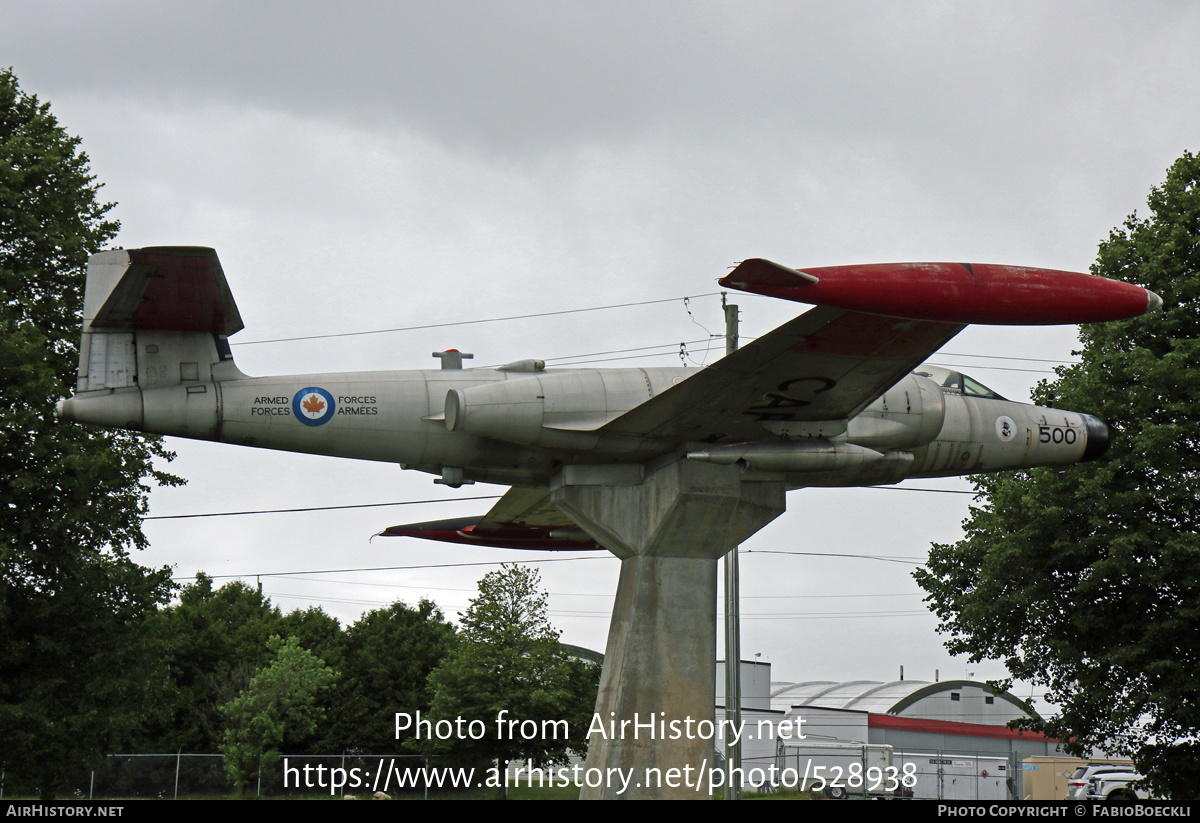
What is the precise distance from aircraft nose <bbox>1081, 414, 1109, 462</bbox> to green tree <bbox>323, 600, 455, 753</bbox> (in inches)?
1534

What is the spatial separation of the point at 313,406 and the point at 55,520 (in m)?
9.46

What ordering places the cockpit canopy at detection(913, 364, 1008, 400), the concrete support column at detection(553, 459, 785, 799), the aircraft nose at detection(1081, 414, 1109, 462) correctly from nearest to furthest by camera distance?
the concrete support column at detection(553, 459, 785, 799) < the cockpit canopy at detection(913, 364, 1008, 400) < the aircraft nose at detection(1081, 414, 1109, 462)

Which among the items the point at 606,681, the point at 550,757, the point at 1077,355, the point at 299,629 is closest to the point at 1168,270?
the point at 1077,355

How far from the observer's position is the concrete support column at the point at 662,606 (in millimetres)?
14492

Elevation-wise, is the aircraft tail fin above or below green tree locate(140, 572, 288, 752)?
above

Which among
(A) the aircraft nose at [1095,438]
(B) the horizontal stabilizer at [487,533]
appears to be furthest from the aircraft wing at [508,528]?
(A) the aircraft nose at [1095,438]

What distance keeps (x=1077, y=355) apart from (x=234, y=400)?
61.2 feet

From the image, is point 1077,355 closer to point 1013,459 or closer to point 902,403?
point 1013,459

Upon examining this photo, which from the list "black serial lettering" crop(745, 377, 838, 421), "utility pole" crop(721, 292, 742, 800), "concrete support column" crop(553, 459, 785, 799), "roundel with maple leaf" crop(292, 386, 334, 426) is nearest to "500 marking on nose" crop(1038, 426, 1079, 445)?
"concrete support column" crop(553, 459, 785, 799)

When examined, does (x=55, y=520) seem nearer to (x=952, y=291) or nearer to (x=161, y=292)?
(x=161, y=292)

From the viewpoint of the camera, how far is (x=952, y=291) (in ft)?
37.1

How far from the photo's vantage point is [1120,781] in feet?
110

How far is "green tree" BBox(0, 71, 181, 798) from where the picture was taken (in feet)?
65.1

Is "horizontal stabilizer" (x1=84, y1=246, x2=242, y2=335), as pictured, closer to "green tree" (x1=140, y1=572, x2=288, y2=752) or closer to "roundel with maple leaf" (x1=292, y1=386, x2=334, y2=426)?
"roundel with maple leaf" (x1=292, y1=386, x2=334, y2=426)
